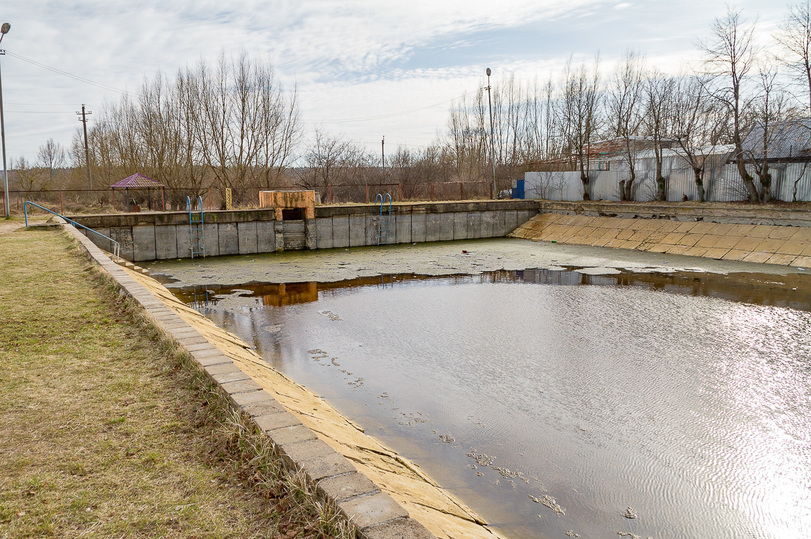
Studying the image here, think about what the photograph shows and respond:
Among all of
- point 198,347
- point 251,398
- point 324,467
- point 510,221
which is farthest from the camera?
point 510,221

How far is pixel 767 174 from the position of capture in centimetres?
2222

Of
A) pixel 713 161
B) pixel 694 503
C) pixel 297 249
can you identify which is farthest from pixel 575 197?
pixel 694 503

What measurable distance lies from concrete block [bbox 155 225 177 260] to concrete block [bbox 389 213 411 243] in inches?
364

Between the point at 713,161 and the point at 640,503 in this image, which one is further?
the point at 713,161

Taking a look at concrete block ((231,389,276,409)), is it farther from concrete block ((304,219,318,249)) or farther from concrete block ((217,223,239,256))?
concrete block ((304,219,318,249))

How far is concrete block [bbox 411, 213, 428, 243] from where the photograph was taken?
89.5ft

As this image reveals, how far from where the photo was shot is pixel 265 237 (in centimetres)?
2398

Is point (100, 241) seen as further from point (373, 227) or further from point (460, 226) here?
point (460, 226)

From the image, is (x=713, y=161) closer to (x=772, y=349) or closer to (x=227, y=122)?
(x=772, y=349)

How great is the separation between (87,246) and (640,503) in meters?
13.7

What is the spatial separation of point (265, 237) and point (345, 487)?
2167 cm

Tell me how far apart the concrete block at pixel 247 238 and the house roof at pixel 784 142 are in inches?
761

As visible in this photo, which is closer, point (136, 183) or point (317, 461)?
point (317, 461)

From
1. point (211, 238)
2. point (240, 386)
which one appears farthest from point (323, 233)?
point (240, 386)
